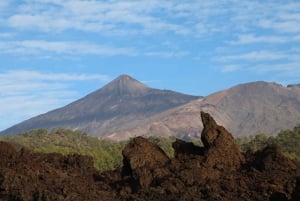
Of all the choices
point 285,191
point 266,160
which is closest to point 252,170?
point 266,160

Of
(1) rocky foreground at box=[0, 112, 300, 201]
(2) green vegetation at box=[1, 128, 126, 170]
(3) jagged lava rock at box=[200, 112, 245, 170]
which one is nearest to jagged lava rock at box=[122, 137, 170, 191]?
(1) rocky foreground at box=[0, 112, 300, 201]

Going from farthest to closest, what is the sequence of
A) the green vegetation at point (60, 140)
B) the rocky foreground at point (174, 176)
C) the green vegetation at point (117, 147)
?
the green vegetation at point (60, 140) < the green vegetation at point (117, 147) < the rocky foreground at point (174, 176)

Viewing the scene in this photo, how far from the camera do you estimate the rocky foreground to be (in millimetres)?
10008

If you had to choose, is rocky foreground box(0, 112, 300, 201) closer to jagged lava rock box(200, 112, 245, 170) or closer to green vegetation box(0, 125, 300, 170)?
jagged lava rock box(200, 112, 245, 170)

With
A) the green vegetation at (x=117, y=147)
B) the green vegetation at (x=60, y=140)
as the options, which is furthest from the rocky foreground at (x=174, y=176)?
the green vegetation at (x=60, y=140)

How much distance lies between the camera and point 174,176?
417 inches

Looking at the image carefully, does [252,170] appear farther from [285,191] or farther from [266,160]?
[285,191]

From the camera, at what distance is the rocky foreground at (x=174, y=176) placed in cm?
1001

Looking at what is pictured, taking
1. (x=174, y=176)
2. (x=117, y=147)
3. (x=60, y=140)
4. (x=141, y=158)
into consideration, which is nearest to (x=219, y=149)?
(x=174, y=176)

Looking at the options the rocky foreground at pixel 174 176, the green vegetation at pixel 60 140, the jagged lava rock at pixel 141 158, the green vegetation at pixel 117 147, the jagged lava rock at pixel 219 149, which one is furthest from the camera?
the green vegetation at pixel 60 140

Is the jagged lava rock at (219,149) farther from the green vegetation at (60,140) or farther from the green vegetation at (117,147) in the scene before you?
the green vegetation at (60,140)

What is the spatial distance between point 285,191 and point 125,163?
10.8 feet

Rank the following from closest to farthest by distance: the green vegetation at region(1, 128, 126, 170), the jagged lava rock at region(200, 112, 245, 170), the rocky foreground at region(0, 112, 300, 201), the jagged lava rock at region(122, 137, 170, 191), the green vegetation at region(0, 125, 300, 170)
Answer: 1. the rocky foreground at region(0, 112, 300, 201)
2. the jagged lava rock at region(122, 137, 170, 191)
3. the jagged lava rock at region(200, 112, 245, 170)
4. the green vegetation at region(0, 125, 300, 170)
5. the green vegetation at region(1, 128, 126, 170)

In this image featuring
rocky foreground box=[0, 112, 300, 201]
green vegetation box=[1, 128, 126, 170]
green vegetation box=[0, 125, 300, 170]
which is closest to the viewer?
rocky foreground box=[0, 112, 300, 201]
